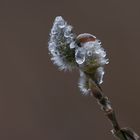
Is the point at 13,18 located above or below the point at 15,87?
above

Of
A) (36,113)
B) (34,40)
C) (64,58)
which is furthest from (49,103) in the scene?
(64,58)

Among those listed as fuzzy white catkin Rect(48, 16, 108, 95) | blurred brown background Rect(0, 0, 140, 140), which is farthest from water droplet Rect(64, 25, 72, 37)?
blurred brown background Rect(0, 0, 140, 140)

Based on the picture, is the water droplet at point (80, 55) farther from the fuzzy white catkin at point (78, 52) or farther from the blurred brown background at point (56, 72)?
the blurred brown background at point (56, 72)

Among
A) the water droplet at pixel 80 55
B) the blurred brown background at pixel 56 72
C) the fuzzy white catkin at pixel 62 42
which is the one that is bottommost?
the water droplet at pixel 80 55

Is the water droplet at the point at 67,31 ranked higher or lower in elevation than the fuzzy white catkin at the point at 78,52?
higher

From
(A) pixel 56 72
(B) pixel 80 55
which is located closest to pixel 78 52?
(B) pixel 80 55

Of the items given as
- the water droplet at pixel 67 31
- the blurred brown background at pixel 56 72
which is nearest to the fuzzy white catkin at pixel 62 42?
→ the water droplet at pixel 67 31

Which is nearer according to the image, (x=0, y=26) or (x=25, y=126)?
(x=25, y=126)

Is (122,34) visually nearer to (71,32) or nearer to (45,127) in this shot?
(45,127)

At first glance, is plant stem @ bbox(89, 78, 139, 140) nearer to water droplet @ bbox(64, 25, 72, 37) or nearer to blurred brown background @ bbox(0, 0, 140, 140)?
water droplet @ bbox(64, 25, 72, 37)
